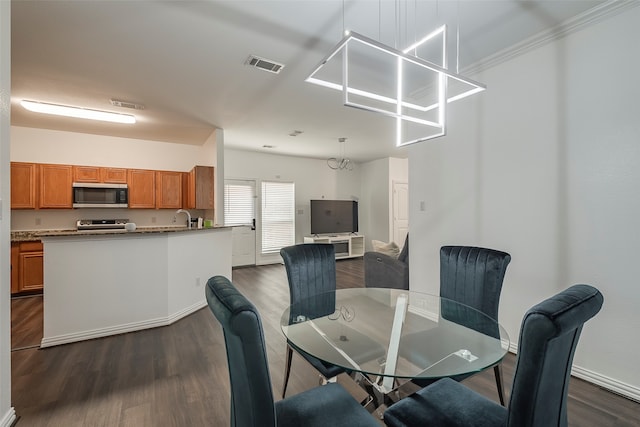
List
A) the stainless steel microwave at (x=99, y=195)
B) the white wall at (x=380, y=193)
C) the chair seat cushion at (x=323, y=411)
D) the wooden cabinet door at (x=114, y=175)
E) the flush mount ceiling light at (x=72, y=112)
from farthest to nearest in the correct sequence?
1. the white wall at (x=380, y=193)
2. the wooden cabinet door at (x=114, y=175)
3. the stainless steel microwave at (x=99, y=195)
4. the flush mount ceiling light at (x=72, y=112)
5. the chair seat cushion at (x=323, y=411)

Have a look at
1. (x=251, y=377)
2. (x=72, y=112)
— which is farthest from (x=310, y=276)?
(x=72, y=112)

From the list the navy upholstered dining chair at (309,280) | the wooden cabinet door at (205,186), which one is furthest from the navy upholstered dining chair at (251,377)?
the wooden cabinet door at (205,186)

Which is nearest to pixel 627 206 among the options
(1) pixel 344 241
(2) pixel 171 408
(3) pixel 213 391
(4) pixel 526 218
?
(4) pixel 526 218

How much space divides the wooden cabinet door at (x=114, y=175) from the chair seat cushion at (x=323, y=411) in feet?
18.1

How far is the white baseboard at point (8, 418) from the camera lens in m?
1.68

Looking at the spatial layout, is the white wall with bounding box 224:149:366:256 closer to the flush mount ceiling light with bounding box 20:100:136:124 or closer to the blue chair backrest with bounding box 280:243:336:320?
the flush mount ceiling light with bounding box 20:100:136:124

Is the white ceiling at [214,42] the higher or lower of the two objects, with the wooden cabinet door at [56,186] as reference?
higher

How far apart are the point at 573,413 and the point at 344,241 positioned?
5.97m

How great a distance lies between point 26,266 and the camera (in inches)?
173

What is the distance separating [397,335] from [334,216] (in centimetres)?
607

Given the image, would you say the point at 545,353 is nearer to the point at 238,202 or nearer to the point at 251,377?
the point at 251,377

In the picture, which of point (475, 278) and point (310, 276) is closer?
point (475, 278)

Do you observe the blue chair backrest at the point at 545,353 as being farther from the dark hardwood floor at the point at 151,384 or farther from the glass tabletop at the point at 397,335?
the dark hardwood floor at the point at 151,384

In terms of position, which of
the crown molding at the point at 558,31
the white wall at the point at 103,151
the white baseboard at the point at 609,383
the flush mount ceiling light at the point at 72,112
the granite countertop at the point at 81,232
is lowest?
the white baseboard at the point at 609,383
